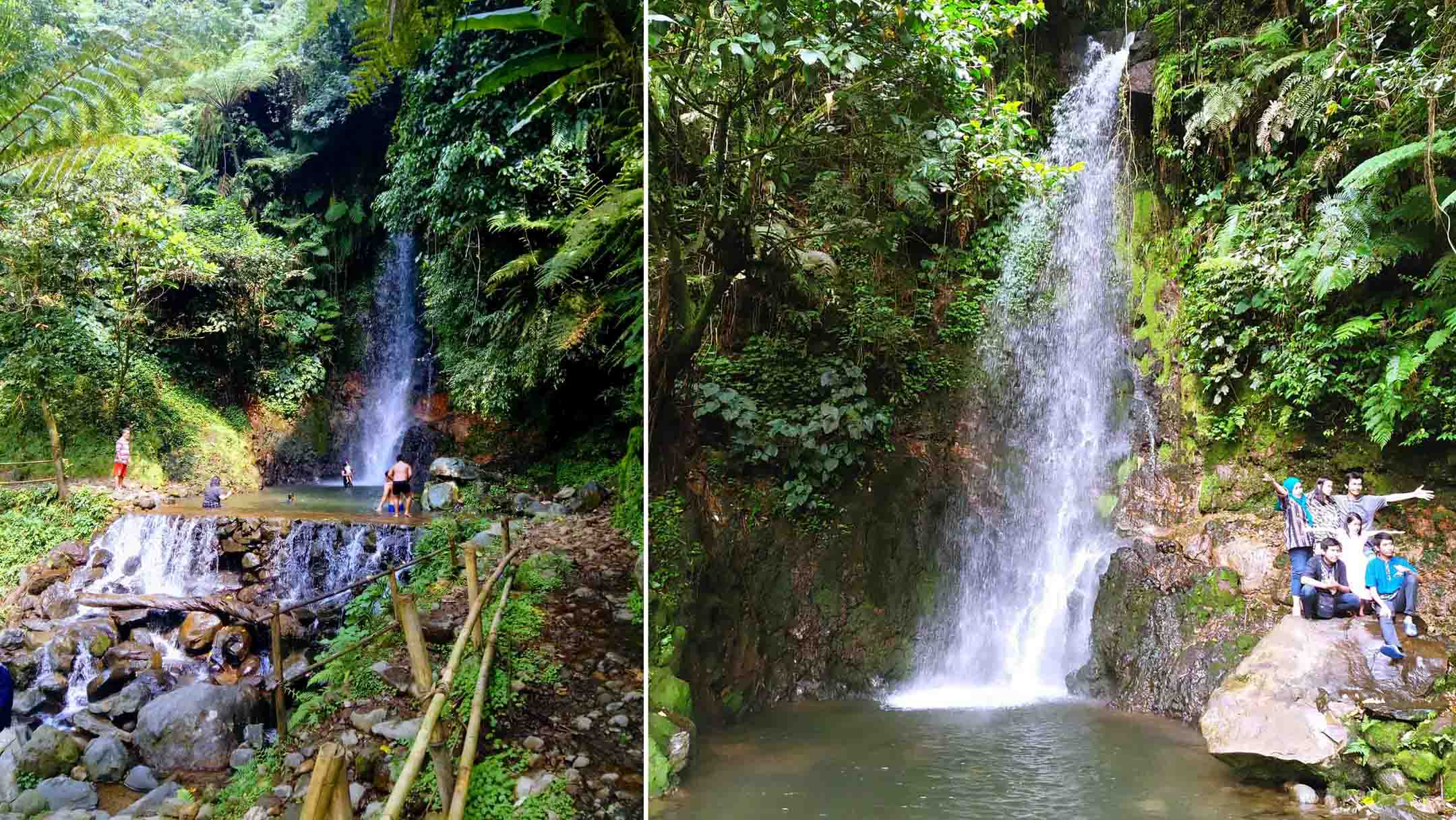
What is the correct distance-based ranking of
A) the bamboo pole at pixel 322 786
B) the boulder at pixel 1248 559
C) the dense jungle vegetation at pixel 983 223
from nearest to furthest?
the bamboo pole at pixel 322 786 < the dense jungle vegetation at pixel 983 223 < the boulder at pixel 1248 559

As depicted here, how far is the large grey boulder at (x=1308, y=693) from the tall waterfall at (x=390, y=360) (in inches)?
104

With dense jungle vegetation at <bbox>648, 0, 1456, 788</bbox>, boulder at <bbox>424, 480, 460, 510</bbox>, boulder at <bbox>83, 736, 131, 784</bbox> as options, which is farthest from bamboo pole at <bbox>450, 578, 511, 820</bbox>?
dense jungle vegetation at <bbox>648, 0, 1456, 788</bbox>

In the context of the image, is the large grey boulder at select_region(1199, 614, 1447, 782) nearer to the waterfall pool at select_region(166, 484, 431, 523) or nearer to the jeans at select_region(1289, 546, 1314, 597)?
the jeans at select_region(1289, 546, 1314, 597)

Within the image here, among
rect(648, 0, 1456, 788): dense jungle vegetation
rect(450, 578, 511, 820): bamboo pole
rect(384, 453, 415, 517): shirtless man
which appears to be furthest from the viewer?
rect(648, 0, 1456, 788): dense jungle vegetation

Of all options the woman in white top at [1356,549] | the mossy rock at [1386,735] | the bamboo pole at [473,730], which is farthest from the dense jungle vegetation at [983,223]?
the mossy rock at [1386,735]

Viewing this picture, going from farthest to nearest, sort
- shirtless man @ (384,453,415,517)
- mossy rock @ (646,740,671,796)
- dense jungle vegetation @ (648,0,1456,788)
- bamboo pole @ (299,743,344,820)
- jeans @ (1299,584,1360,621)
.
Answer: jeans @ (1299,584,1360,621), dense jungle vegetation @ (648,0,1456,788), mossy rock @ (646,740,671,796), shirtless man @ (384,453,415,517), bamboo pole @ (299,743,344,820)

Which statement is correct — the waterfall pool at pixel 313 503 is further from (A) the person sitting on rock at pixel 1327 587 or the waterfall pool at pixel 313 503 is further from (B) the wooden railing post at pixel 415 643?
(A) the person sitting on rock at pixel 1327 587

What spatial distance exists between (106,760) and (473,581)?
46 centimetres

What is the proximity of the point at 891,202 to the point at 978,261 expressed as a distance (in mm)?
551

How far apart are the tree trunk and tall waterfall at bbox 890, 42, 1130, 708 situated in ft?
8.07

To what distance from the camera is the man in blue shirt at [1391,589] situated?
2.50 metres

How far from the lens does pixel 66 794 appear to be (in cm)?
91

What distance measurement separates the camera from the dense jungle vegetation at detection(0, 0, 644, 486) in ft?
3.43

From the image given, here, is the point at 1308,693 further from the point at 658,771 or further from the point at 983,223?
the point at 658,771
